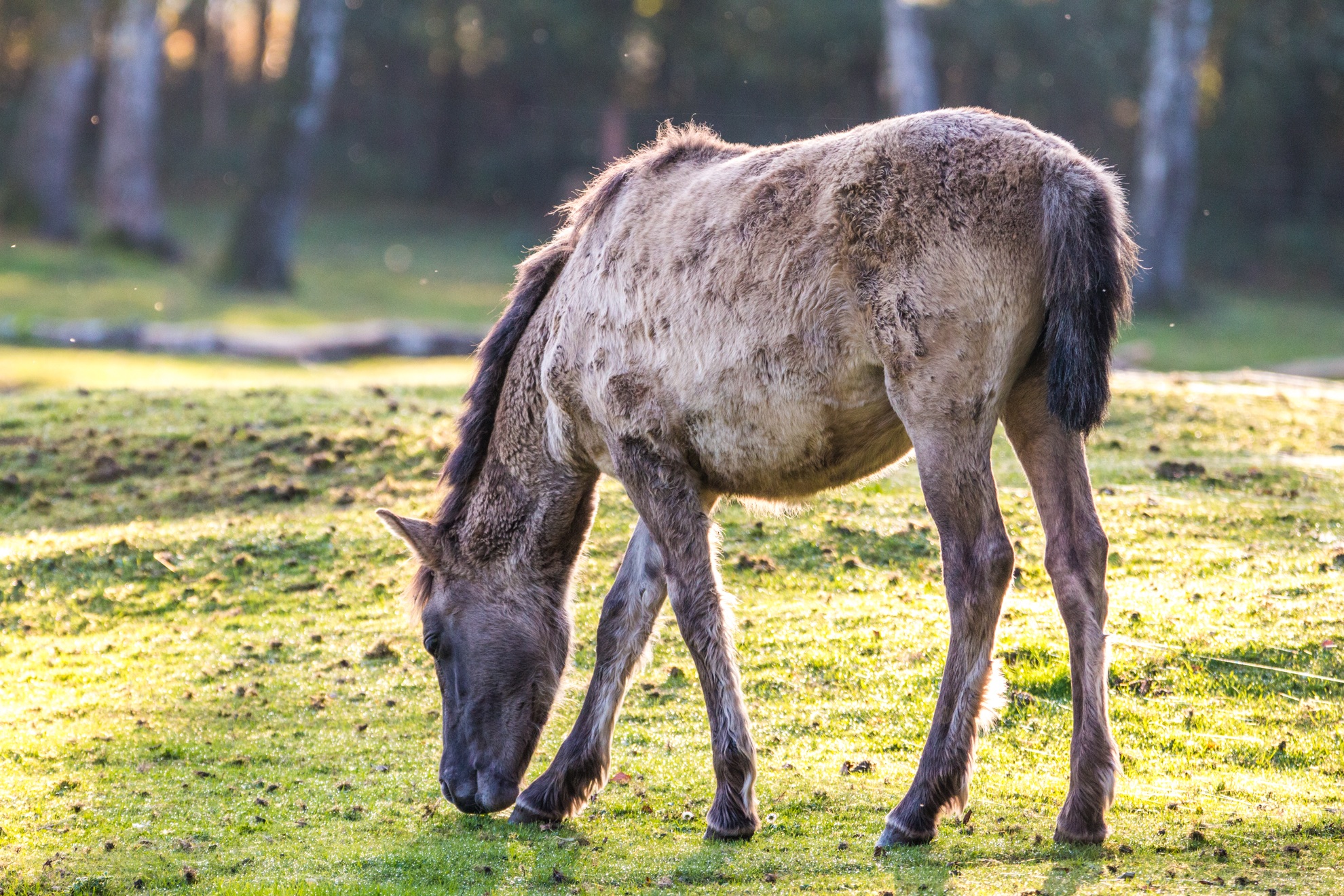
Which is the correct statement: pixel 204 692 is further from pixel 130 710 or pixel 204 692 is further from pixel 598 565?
pixel 598 565

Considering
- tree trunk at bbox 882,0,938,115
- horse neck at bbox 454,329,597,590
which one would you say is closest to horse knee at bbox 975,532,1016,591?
horse neck at bbox 454,329,597,590

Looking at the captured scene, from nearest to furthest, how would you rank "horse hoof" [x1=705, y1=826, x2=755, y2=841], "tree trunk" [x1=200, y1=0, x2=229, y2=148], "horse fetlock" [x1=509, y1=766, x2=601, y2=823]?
"horse hoof" [x1=705, y1=826, x2=755, y2=841], "horse fetlock" [x1=509, y1=766, x2=601, y2=823], "tree trunk" [x1=200, y1=0, x2=229, y2=148]

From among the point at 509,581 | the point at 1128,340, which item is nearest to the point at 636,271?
the point at 509,581

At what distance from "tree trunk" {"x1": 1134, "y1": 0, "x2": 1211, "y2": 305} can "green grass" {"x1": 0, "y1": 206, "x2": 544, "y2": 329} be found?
12.5 metres

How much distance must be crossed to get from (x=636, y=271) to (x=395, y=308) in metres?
20.4

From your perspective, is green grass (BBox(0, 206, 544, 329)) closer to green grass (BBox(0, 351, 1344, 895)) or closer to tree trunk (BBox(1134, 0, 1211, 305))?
green grass (BBox(0, 351, 1344, 895))

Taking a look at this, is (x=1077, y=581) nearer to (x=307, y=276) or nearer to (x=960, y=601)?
(x=960, y=601)

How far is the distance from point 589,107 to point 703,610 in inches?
1340

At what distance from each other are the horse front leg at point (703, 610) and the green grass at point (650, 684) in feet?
0.66

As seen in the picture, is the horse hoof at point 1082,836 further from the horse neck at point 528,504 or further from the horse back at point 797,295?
the horse neck at point 528,504

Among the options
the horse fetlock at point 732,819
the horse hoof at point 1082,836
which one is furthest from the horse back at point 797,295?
the horse hoof at point 1082,836

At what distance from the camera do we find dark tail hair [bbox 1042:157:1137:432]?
4.18 metres

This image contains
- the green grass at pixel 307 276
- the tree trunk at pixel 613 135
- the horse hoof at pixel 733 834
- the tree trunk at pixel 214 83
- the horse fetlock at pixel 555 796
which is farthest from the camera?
the tree trunk at pixel 214 83

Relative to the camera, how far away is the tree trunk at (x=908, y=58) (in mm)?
24297
